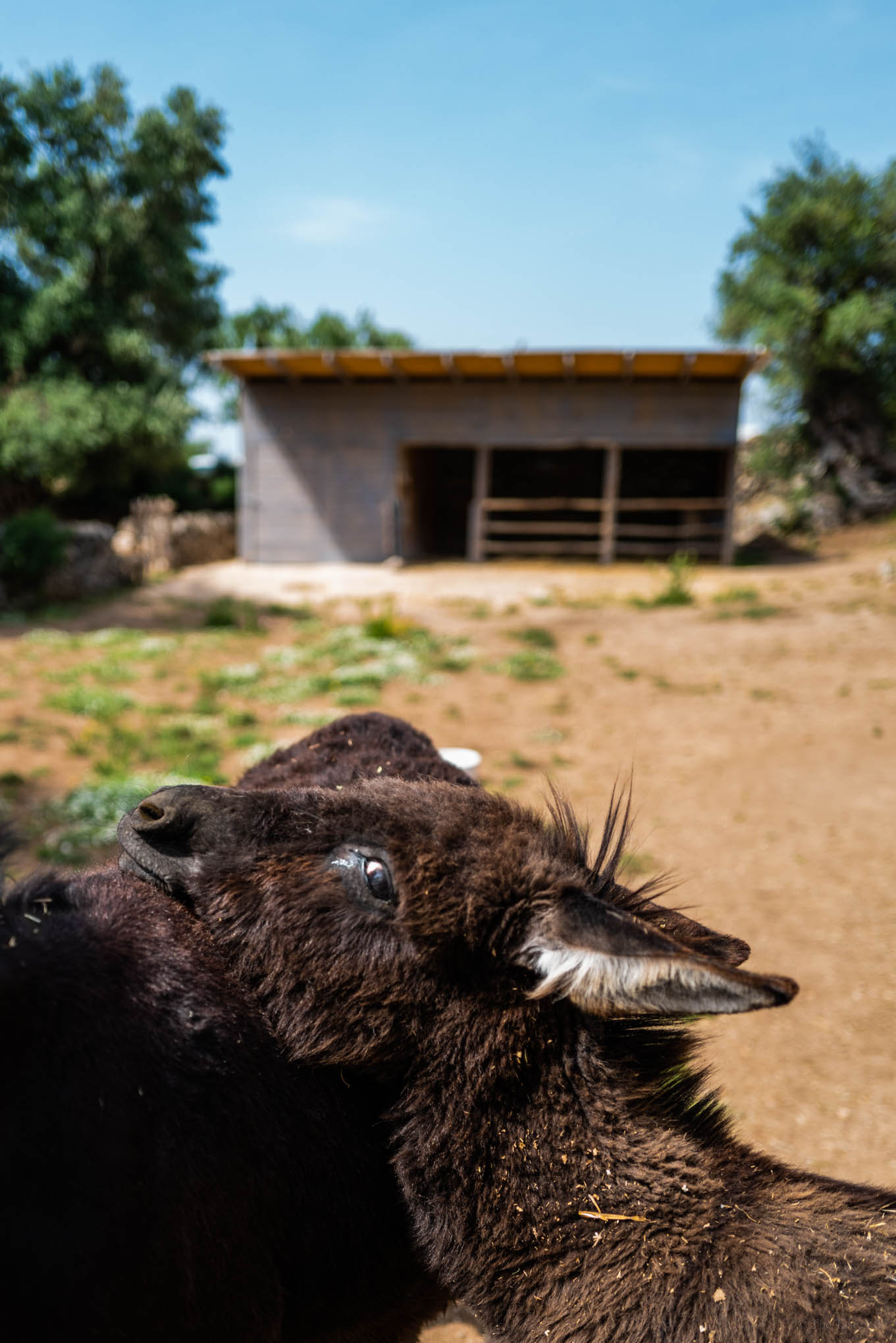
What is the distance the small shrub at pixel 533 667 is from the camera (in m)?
11.5

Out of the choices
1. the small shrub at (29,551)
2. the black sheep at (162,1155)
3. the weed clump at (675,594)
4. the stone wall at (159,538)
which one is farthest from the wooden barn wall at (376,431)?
the black sheep at (162,1155)

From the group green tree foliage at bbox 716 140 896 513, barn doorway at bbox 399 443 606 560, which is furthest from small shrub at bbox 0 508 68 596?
green tree foliage at bbox 716 140 896 513

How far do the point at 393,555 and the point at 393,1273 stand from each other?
2063 cm

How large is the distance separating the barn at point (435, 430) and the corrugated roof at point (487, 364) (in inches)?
1.9

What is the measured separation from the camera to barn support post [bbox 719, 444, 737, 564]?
20797 millimetres

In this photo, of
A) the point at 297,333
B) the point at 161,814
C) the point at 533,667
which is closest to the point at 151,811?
the point at 161,814

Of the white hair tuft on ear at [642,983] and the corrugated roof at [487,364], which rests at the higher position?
the corrugated roof at [487,364]

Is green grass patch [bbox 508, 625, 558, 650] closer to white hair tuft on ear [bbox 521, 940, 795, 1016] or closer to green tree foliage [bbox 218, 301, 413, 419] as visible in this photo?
white hair tuft on ear [bbox 521, 940, 795, 1016]

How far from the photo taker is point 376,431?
2188 centimetres

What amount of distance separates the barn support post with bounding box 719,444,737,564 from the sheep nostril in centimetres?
2030

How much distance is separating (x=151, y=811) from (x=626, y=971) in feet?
3.37

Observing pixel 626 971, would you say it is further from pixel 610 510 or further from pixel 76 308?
pixel 76 308

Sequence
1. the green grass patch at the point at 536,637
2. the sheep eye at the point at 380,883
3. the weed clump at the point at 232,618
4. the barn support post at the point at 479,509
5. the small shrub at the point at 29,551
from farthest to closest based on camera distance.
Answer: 1. the barn support post at the point at 479,509
2. the small shrub at the point at 29,551
3. the weed clump at the point at 232,618
4. the green grass patch at the point at 536,637
5. the sheep eye at the point at 380,883

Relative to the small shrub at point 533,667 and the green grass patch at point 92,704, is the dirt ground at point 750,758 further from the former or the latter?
the green grass patch at point 92,704
